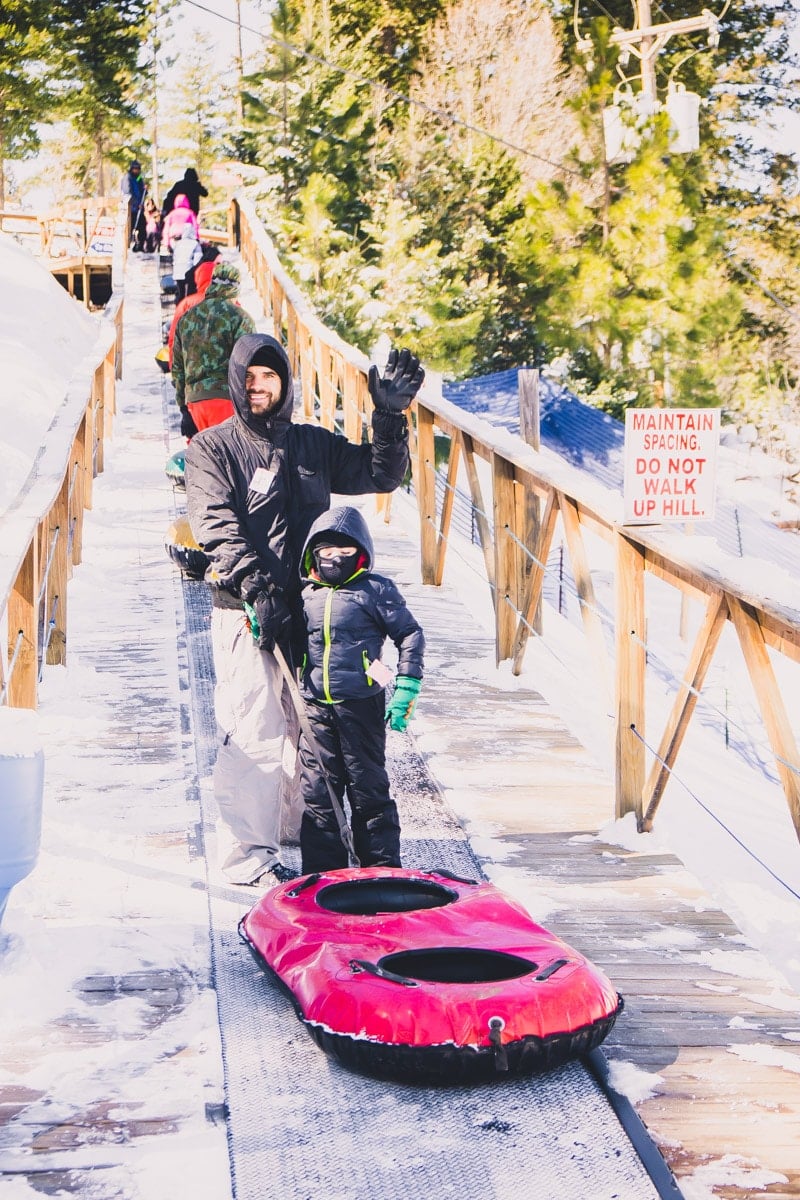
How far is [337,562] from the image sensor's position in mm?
4055

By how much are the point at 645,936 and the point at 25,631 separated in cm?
230

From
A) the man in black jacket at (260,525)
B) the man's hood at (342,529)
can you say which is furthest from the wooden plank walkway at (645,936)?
the man's hood at (342,529)

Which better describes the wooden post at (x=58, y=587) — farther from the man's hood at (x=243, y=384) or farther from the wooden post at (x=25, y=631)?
the man's hood at (x=243, y=384)

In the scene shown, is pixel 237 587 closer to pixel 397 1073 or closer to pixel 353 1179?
pixel 397 1073

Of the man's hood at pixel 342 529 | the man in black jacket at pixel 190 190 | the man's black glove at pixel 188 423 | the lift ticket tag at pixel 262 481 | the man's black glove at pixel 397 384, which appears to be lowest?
the man's hood at pixel 342 529

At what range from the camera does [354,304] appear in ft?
98.4

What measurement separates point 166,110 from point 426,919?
205 feet

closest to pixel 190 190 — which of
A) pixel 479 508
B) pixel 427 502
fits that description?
pixel 427 502

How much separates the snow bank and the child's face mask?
912 centimetres

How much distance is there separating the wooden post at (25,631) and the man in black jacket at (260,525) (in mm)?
864

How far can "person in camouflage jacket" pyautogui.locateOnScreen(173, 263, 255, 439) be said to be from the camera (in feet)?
23.1

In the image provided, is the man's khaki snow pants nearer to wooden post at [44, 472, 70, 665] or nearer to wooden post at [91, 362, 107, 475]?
wooden post at [44, 472, 70, 665]

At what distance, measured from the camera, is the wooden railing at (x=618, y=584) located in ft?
12.1

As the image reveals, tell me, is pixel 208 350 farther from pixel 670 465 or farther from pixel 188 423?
pixel 670 465
